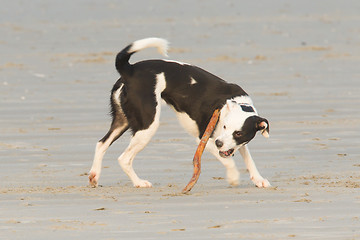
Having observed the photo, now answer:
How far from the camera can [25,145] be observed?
9273 mm

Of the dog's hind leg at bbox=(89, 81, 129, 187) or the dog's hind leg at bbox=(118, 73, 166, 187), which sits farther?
the dog's hind leg at bbox=(89, 81, 129, 187)

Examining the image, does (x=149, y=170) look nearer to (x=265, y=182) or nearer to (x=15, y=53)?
(x=265, y=182)

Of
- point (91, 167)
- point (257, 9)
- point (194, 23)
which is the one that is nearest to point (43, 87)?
point (91, 167)

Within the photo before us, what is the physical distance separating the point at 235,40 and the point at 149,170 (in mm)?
10445

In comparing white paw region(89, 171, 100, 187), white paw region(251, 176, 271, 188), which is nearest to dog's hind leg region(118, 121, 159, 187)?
white paw region(89, 171, 100, 187)

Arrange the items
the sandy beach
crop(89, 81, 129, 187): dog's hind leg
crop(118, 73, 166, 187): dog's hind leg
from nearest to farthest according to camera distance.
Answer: the sandy beach → crop(118, 73, 166, 187): dog's hind leg → crop(89, 81, 129, 187): dog's hind leg

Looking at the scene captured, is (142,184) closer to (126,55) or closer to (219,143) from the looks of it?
(219,143)

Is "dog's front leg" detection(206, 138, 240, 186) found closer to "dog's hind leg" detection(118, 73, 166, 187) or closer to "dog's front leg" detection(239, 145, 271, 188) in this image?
"dog's front leg" detection(239, 145, 271, 188)

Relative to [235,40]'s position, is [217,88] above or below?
above

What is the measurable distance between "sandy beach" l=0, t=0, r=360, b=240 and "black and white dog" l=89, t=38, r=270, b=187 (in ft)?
0.72

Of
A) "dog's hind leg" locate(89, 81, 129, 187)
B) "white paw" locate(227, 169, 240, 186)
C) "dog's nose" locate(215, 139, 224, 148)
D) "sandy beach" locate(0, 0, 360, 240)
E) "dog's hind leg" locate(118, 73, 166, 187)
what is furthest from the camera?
"dog's hind leg" locate(89, 81, 129, 187)

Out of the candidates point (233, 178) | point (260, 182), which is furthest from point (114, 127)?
point (260, 182)

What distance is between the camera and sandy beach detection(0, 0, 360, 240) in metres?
6.00

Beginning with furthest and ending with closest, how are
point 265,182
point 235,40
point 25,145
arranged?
point 235,40 → point 25,145 → point 265,182
